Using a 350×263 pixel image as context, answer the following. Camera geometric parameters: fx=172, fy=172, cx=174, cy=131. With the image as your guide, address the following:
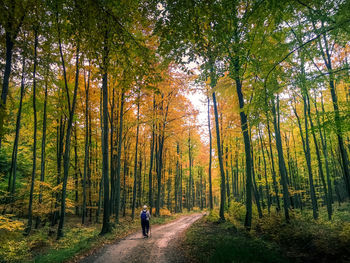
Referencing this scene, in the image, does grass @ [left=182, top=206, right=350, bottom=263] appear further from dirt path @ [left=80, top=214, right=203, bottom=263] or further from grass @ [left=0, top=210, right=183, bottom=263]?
grass @ [left=0, top=210, right=183, bottom=263]

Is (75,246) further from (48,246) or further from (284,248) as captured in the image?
(284,248)

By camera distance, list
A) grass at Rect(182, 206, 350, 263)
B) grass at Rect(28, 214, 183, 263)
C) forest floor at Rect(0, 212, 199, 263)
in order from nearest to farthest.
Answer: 1. grass at Rect(182, 206, 350, 263)
2. forest floor at Rect(0, 212, 199, 263)
3. grass at Rect(28, 214, 183, 263)

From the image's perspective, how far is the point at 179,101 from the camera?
17.1 metres

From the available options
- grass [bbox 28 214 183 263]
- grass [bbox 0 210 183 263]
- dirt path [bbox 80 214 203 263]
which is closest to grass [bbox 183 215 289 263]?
dirt path [bbox 80 214 203 263]

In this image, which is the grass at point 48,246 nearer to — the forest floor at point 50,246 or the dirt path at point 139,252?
the forest floor at point 50,246

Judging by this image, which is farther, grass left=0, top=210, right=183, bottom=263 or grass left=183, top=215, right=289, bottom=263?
grass left=0, top=210, right=183, bottom=263

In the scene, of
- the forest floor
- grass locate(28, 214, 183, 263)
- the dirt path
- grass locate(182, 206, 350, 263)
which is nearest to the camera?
grass locate(182, 206, 350, 263)

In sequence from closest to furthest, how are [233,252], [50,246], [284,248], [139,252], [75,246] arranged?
[233,252] < [284,248] < [139,252] < [75,246] < [50,246]

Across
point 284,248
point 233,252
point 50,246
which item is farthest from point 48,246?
point 284,248

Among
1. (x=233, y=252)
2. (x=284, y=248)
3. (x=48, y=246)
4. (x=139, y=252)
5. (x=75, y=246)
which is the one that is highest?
(x=233, y=252)

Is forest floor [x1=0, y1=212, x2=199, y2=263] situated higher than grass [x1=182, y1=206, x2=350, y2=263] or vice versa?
grass [x1=182, y1=206, x2=350, y2=263]

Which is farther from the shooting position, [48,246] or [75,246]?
[48,246]

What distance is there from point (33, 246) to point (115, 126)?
995 centimetres

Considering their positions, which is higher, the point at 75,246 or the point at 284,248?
the point at 284,248
